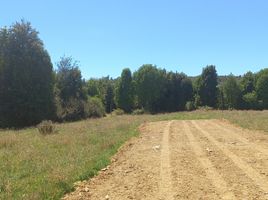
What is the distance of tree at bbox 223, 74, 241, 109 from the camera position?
8394 cm

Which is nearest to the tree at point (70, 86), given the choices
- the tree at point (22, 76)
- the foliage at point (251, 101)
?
the tree at point (22, 76)

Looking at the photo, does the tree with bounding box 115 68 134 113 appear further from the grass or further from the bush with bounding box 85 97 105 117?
the grass

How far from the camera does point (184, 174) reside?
33.9 ft

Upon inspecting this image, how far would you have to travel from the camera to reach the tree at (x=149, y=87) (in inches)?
3152

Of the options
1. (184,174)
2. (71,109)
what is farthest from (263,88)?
(184,174)

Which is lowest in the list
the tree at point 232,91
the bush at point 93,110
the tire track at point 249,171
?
the tire track at point 249,171

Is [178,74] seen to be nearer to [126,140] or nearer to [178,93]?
[178,93]

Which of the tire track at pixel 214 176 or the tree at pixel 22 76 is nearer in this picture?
the tire track at pixel 214 176

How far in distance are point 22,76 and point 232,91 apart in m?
52.1

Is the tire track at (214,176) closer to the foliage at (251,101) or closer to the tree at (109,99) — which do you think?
the foliage at (251,101)

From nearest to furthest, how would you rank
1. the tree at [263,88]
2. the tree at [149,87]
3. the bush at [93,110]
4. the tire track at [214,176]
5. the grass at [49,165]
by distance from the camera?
the tire track at [214,176] → the grass at [49,165] → the bush at [93,110] → the tree at [149,87] → the tree at [263,88]

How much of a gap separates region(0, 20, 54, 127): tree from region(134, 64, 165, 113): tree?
38.1m

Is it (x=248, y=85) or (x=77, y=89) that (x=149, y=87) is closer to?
(x=248, y=85)

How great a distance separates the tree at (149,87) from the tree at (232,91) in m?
13.0
